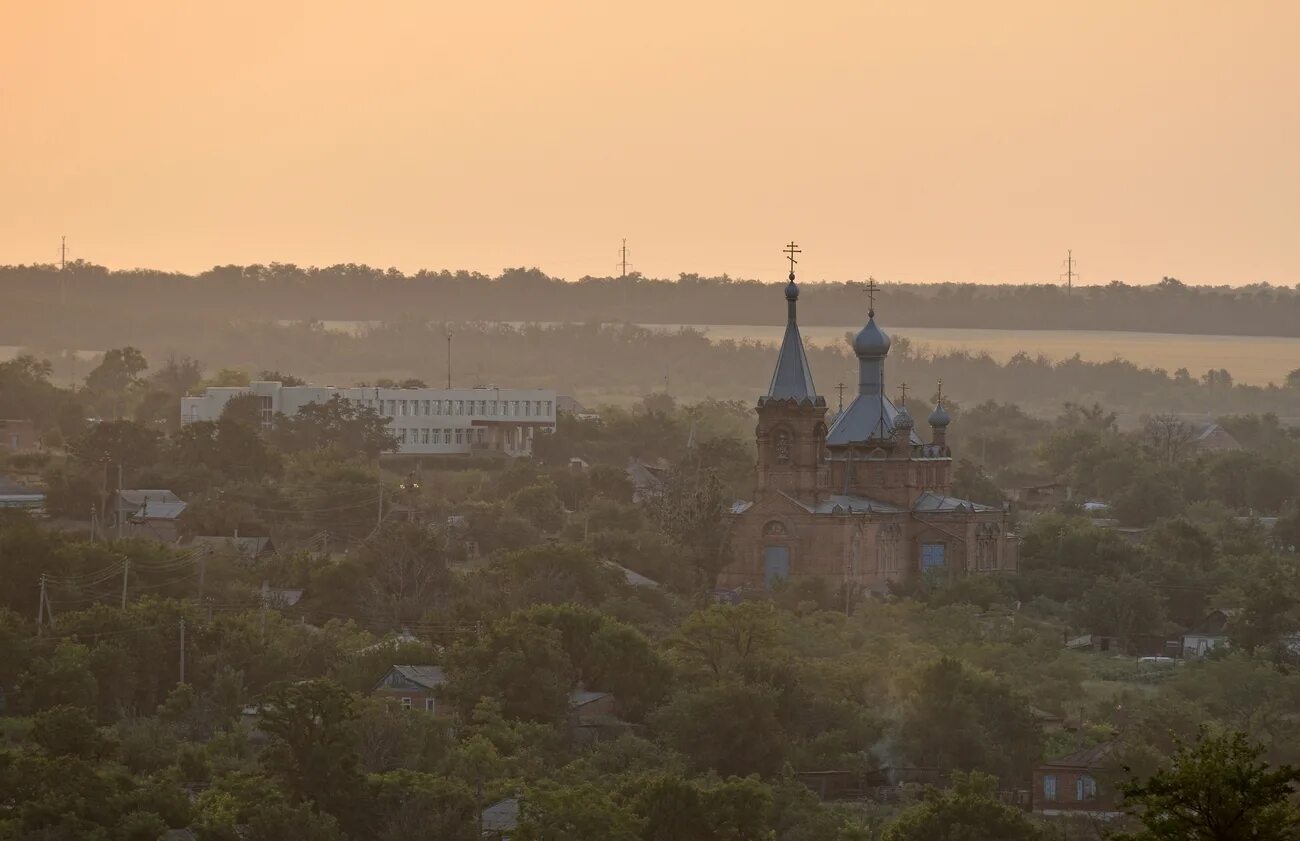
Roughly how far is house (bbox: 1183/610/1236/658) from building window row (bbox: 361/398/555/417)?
50.3 meters

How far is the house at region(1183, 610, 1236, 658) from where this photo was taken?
86312 mm

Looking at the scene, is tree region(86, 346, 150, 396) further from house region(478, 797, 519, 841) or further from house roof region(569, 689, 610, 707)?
house region(478, 797, 519, 841)

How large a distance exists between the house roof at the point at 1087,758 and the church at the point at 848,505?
914 inches

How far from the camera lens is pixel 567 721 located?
2756 inches

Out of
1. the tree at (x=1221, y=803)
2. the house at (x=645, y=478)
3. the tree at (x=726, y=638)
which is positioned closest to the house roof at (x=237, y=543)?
the house at (x=645, y=478)

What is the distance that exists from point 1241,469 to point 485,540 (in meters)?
40.1

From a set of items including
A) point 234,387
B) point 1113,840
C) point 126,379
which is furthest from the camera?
point 126,379

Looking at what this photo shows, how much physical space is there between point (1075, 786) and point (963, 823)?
31.8 ft

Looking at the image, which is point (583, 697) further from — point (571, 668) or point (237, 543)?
point (237, 543)

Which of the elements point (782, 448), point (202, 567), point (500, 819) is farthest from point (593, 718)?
point (782, 448)

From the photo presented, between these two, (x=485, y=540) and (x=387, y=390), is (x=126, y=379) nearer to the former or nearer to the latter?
(x=387, y=390)

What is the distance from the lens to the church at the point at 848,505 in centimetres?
9162

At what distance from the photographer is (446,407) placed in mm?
136750

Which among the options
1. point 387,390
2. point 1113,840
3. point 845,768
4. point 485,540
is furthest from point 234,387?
point 1113,840
